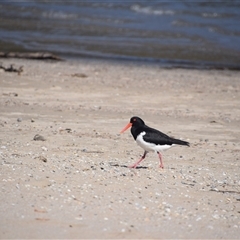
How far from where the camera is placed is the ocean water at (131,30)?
76.6 feet

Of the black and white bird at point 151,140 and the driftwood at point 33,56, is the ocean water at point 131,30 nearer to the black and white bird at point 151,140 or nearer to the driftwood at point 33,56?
the driftwood at point 33,56

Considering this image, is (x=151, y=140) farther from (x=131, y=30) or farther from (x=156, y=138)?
(x=131, y=30)

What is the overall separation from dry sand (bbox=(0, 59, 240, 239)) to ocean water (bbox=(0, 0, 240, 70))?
243 inches

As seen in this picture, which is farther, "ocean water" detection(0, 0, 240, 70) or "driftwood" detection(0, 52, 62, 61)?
"ocean water" detection(0, 0, 240, 70)

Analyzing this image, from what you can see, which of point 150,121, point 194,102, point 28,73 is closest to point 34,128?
point 150,121

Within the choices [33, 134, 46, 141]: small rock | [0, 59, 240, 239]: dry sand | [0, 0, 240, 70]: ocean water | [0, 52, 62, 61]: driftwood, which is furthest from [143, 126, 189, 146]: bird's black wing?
[0, 0, 240, 70]: ocean water

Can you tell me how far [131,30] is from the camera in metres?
30.0

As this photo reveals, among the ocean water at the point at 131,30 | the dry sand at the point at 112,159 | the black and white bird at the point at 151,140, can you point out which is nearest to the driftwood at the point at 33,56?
the ocean water at the point at 131,30

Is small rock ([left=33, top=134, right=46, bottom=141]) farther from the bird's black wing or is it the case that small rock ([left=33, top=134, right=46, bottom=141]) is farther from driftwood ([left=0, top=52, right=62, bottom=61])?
driftwood ([left=0, top=52, right=62, bottom=61])

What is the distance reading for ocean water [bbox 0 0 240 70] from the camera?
23.3 meters

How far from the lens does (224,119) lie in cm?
1264

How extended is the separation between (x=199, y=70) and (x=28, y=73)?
5.84 meters

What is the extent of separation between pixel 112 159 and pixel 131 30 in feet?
70.1

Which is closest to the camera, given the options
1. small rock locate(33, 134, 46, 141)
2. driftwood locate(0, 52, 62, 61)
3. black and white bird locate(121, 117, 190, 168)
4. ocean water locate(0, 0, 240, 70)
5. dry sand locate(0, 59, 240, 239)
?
dry sand locate(0, 59, 240, 239)
